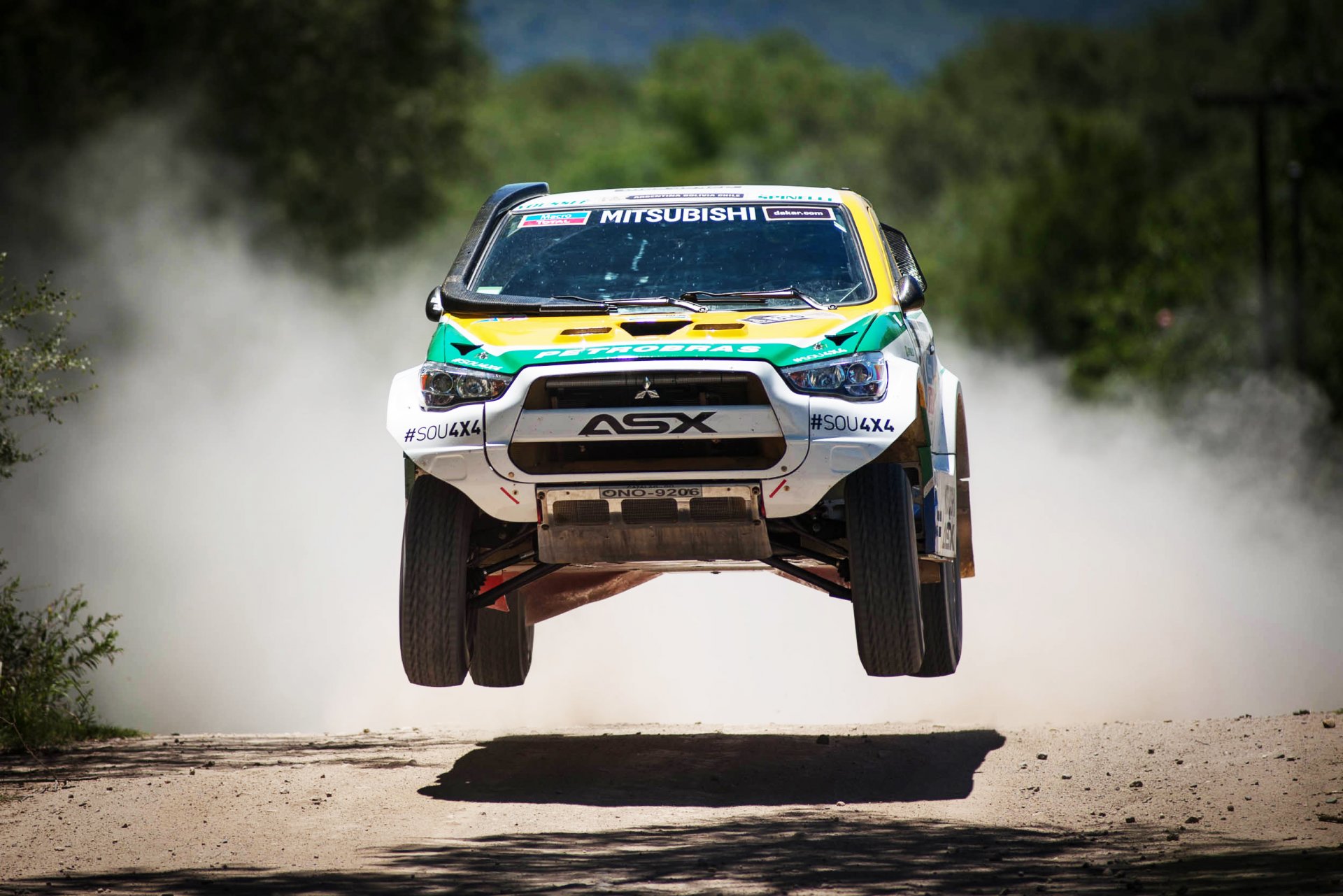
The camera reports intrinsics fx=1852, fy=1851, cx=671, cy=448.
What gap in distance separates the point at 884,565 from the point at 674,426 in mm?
1083

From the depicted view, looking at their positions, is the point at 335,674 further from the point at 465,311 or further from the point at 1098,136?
the point at 1098,136

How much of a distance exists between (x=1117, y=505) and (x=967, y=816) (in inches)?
426

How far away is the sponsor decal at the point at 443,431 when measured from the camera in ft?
25.2

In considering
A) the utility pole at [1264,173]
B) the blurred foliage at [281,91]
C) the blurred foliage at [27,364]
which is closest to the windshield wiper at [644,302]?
the blurred foliage at [27,364]

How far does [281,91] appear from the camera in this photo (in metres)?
31.9

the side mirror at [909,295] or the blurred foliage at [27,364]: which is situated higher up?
the blurred foliage at [27,364]

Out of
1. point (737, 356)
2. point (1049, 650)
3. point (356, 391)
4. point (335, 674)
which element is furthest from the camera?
point (356, 391)

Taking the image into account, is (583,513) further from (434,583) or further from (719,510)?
(434,583)

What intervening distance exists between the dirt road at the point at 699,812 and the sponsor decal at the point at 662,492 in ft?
4.35

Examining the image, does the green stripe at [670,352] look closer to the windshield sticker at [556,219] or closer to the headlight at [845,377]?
the headlight at [845,377]

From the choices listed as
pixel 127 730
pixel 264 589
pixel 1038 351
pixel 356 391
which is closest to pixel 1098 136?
pixel 1038 351

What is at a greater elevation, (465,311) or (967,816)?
(465,311)

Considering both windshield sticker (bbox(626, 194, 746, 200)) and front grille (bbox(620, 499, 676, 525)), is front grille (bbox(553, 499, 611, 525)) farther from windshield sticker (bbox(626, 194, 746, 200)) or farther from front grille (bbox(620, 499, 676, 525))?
windshield sticker (bbox(626, 194, 746, 200))

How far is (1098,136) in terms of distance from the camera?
2064 inches
